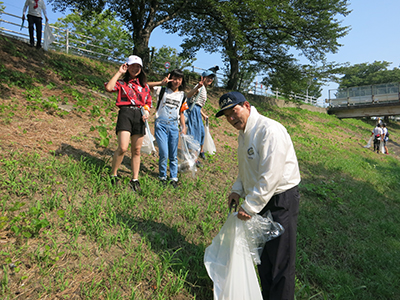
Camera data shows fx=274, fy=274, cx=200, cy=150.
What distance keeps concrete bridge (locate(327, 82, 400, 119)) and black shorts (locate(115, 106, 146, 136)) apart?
2563cm

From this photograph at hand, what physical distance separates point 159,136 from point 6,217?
2.35 m

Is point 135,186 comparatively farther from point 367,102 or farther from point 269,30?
point 367,102

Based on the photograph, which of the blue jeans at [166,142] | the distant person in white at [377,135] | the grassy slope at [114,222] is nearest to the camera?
the grassy slope at [114,222]

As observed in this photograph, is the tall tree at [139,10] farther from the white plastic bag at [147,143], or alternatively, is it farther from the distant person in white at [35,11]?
the white plastic bag at [147,143]

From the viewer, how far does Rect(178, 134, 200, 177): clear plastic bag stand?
4910 mm

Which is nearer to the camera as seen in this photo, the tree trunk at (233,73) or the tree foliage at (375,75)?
the tree trunk at (233,73)

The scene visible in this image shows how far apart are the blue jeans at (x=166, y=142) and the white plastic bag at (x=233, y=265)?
221 centimetres

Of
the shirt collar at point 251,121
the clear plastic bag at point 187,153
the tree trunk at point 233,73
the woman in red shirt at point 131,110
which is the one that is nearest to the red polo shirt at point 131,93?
the woman in red shirt at point 131,110

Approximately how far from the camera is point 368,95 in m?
25.3

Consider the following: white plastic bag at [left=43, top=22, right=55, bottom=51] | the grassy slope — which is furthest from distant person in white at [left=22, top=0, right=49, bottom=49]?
the grassy slope

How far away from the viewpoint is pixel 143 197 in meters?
3.93

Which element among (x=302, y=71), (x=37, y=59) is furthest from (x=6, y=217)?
(x=302, y=71)

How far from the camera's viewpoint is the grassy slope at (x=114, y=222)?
8.05 feet

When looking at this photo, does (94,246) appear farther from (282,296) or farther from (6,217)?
(282,296)
